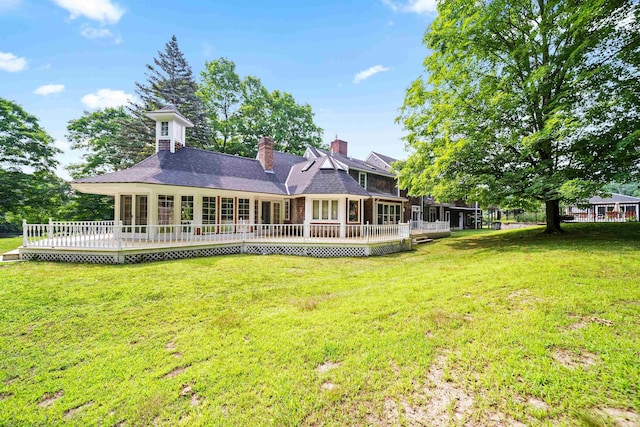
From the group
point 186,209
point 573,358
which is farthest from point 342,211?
point 573,358

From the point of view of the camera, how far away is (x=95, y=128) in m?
26.5

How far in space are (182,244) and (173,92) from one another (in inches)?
1030

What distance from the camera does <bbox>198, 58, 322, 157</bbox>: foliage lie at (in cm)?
3016

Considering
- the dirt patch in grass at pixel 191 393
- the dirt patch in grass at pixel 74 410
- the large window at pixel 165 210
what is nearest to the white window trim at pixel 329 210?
the large window at pixel 165 210

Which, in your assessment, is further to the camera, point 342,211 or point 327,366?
point 342,211

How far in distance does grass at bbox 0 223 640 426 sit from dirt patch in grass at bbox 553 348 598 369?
1.0 inches

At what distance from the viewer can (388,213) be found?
19.5 meters

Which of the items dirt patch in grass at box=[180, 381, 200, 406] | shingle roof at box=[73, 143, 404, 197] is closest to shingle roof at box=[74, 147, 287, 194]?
shingle roof at box=[73, 143, 404, 197]

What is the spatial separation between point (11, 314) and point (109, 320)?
216 cm

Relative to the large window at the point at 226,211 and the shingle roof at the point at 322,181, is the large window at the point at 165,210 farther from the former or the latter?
the shingle roof at the point at 322,181

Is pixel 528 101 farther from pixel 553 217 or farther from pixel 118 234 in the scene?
pixel 118 234

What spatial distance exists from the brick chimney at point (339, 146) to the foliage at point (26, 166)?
82.4ft

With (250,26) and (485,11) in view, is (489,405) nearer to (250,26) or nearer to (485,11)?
(485,11)

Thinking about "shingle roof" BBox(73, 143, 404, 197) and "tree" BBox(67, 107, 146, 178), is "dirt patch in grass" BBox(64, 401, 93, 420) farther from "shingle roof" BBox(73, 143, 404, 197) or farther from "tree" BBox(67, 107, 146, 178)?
"tree" BBox(67, 107, 146, 178)
